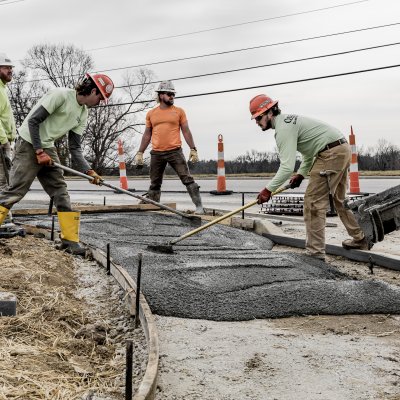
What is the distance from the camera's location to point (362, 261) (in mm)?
5492

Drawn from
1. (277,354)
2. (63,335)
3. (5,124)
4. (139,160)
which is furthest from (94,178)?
(277,354)

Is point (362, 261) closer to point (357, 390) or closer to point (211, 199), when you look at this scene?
point (357, 390)

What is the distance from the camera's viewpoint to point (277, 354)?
9.70ft

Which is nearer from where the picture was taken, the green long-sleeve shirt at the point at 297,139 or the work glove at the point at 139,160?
the green long-sleeve shirt at the point at 297,139

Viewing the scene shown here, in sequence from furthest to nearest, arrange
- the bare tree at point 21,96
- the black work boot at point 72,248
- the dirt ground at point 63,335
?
the bare tree at point 21,96
the black work boot at point 72,248
the dirt ground at point 63,335

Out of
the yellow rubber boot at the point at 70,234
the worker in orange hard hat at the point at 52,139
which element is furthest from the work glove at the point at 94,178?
the yellow rubber boot at the point at 70,234

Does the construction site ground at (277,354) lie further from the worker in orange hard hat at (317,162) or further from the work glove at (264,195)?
the worker in orange hard hat at (317,162)

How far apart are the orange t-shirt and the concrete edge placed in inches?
106

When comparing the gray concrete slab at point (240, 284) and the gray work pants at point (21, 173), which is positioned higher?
the gray work pants at point (21, 173)

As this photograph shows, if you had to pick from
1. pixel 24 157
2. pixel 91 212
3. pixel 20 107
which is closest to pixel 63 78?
pixel 20 107

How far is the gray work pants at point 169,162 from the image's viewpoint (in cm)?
780

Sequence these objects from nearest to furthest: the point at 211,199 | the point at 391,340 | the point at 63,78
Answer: the point at 391,340, the point at 211,199, the point at 63,78

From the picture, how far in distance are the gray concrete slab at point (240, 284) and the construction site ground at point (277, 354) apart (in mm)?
25

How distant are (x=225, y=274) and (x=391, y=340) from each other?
59.6 inches
